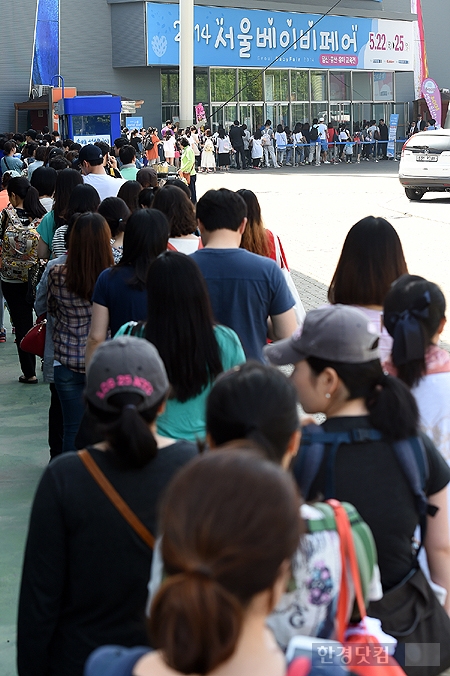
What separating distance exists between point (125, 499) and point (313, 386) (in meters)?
0.61

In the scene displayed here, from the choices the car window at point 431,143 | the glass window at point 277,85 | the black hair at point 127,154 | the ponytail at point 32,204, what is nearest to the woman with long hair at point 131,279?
the ponytail at point 32,204

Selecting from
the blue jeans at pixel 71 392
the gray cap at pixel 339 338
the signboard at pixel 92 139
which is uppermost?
the signboard at pixel 92 139

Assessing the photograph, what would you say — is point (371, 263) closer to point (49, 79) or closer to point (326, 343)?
point (326, 343)

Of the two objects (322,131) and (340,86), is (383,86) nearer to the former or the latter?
(340,86)

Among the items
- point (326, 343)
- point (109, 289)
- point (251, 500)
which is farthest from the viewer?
point (109, 289)

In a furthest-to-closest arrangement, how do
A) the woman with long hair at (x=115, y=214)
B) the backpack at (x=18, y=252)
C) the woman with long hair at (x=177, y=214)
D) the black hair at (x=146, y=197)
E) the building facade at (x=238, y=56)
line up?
the building facade at (x=238, y=56), the backpack at (x=18, y=252), the black hair at (x=146, y=197), the woman with long hair at (x=115, y=214), the woman with long hair at (x=177, y=214)

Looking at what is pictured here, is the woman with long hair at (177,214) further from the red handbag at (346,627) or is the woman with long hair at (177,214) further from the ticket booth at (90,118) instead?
the ticket booth at (90,118)

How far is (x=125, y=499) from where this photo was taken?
7.72ft

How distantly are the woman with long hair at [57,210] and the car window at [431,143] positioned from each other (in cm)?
1544

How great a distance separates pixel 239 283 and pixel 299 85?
1783 inches

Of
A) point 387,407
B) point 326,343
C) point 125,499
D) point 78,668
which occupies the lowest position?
point 78,668

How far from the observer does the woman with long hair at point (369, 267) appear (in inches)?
164

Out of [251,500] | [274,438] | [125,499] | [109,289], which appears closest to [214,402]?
[274,438]

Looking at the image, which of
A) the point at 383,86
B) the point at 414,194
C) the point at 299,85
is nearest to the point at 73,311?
the point at 414,194
